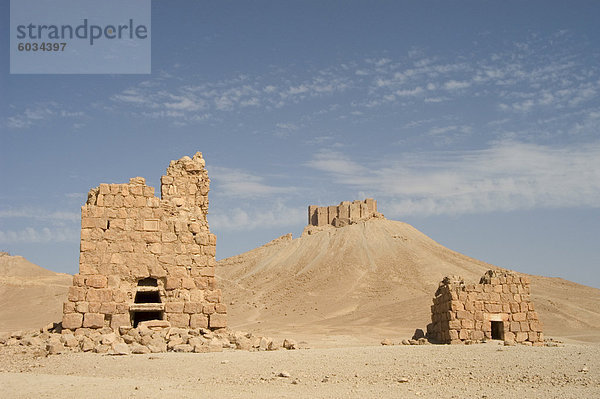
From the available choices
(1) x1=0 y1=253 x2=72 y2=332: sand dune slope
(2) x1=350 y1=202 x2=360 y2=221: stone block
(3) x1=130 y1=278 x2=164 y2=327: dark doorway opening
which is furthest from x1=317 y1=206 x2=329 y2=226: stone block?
(3) x1=130 y1=278 x2=164 y2=327: dark doorway opening

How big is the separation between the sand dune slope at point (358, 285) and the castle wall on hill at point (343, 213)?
213 cm

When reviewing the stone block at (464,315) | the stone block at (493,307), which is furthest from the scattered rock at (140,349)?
the stone block at (493,307)

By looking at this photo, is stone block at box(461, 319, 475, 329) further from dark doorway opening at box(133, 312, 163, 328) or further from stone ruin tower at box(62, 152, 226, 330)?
dark doorway opening at box(133, 312, 163, 328)

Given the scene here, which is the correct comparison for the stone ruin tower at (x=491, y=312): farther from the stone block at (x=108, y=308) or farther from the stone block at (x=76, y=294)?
the stone block at (x=76, y=294)

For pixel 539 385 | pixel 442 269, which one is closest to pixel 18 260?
pixel 442 269

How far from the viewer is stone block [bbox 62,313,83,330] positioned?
40.9 ft

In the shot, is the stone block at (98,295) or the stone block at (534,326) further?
the stone block at (534,326)

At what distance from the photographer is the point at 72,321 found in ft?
41.0

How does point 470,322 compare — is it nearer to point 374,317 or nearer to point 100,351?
point 100,351

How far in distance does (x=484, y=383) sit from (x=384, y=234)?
5045 centimetres

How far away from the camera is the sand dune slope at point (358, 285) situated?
31.7m

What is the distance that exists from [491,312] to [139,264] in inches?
377

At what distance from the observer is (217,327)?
43.0ft

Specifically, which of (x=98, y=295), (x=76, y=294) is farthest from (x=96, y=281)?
(x=76, y=294)
